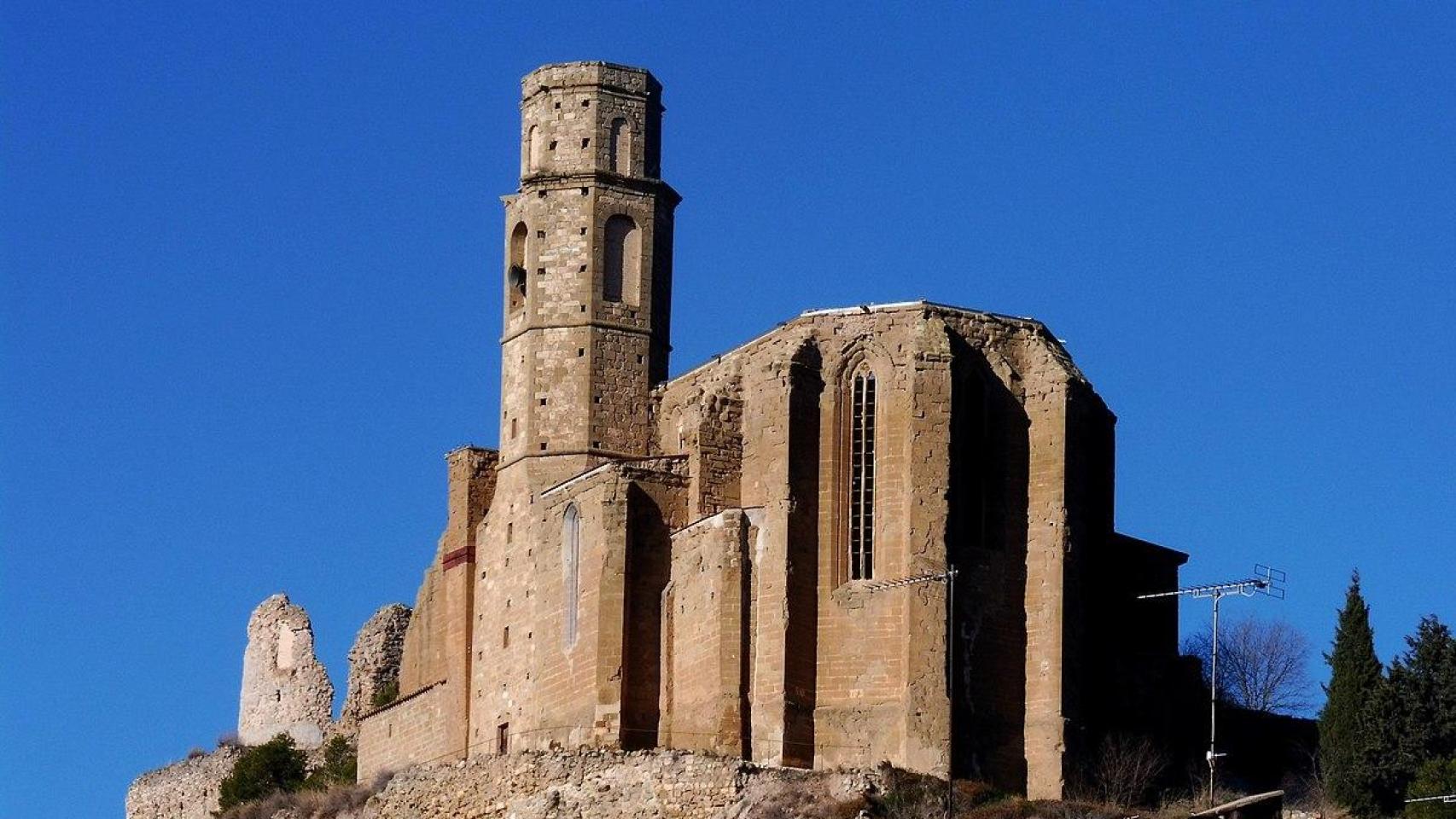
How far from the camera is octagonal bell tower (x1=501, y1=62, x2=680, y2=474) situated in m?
76.2

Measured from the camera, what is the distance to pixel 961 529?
232 feet

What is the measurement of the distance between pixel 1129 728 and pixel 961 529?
17.9 feet

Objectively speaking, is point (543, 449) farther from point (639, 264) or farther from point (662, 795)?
point (662, 795)

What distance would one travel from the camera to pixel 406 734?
3162 inches

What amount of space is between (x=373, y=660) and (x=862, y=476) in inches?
806

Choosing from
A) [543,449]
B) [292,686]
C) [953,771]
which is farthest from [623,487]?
[292,686]

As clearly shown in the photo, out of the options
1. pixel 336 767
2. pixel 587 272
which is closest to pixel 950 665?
pixel 587 272

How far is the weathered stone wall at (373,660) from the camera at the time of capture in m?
87.7

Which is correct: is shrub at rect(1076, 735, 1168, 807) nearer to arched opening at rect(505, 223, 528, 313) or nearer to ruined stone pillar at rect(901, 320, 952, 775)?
ruined stone pillar at rect(901, 320, 952, 775)

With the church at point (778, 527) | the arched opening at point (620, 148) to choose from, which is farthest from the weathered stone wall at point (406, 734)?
the arched opening at point (620, 148)

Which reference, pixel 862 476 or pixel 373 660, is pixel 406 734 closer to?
pixel 373 660

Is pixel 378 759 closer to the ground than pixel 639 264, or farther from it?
closer to the ground

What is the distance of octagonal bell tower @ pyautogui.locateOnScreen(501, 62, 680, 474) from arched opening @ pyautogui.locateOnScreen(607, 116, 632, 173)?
0.02 metres

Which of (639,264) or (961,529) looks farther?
(639,264)
